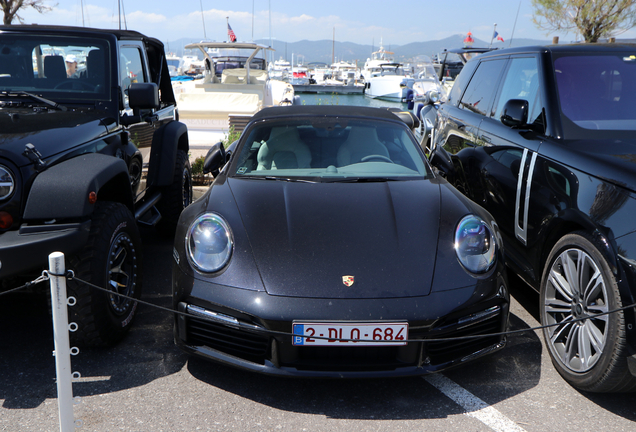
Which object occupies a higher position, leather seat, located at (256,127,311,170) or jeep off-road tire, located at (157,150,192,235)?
leather seat, located at (256,127,311,170)

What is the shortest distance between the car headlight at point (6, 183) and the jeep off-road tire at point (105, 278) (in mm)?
441

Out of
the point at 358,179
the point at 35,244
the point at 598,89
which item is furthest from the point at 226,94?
the point at 35,244

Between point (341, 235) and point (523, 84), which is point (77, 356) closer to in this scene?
point (341, 235)

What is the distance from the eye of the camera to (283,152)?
3.91 m

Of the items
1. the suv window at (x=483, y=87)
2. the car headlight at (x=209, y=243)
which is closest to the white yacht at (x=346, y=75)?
the suv window at (x=483, y=87)

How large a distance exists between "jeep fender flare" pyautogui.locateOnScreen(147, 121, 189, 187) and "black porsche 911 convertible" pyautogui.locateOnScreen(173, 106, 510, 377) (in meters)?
1.52

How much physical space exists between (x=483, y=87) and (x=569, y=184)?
2.14 metres

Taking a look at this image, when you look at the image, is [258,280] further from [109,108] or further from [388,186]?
[109,108]

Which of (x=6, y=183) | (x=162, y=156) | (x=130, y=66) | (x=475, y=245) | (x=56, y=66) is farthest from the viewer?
(x=162, y=156)

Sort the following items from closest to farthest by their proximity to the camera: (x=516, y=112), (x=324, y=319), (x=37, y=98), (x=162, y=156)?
(x=324, y=319) < (x=516, y=112) < (x=37, y=98) < (x=162, y=156)

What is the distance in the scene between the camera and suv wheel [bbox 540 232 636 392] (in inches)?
98.4

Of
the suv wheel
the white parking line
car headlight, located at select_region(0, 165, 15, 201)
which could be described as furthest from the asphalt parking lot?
car headlight, located at select_region(0, 165, 15, 201)

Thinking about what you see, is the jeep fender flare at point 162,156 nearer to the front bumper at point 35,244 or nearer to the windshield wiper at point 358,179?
the windshield wiper at point 358,179

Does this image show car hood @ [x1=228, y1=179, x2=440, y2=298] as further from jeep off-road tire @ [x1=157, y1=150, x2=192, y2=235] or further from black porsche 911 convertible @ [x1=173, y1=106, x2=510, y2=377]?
jeep off-road tire @ [x1=157, y1=150, x2=192, y2=235]
